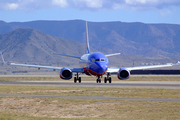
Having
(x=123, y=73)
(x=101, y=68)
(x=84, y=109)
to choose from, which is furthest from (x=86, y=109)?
(x=123, y=73)

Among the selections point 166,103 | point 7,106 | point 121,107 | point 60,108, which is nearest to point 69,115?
point 60,108

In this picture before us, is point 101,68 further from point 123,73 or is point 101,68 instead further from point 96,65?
point 123,73

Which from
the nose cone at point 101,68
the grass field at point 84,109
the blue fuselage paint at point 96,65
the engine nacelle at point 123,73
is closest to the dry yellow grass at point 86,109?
the grass field at point 84,109

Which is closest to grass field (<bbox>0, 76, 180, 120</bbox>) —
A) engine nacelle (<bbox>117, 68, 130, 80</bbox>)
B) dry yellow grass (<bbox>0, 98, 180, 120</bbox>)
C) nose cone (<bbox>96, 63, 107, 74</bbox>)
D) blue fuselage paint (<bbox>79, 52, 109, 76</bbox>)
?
dry yellow grass (<bbox>0, 98, 180, 120</bbox>)

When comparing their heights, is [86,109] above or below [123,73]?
below

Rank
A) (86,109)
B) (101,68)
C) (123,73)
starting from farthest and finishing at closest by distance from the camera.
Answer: (123,73), (101,68), (86,109)

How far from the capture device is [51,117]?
71.5 ft

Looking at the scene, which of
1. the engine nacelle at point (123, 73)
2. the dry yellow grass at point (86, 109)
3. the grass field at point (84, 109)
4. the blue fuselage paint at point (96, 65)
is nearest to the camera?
the grass field at point (84, 109)

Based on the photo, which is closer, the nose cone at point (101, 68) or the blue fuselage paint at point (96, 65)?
the nose cone at point (101, 68)

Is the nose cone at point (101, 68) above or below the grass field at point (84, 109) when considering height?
above

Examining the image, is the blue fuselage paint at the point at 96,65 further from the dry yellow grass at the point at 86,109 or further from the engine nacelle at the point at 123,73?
the dry yellow grass at the point at 86,109

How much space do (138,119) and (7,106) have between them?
10065mm

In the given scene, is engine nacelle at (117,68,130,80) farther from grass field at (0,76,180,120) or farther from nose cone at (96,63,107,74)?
grass field at (0,76,180,120)

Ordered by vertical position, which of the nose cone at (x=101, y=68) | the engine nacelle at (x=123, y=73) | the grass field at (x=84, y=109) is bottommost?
the grass field at (x=84, y=109)
